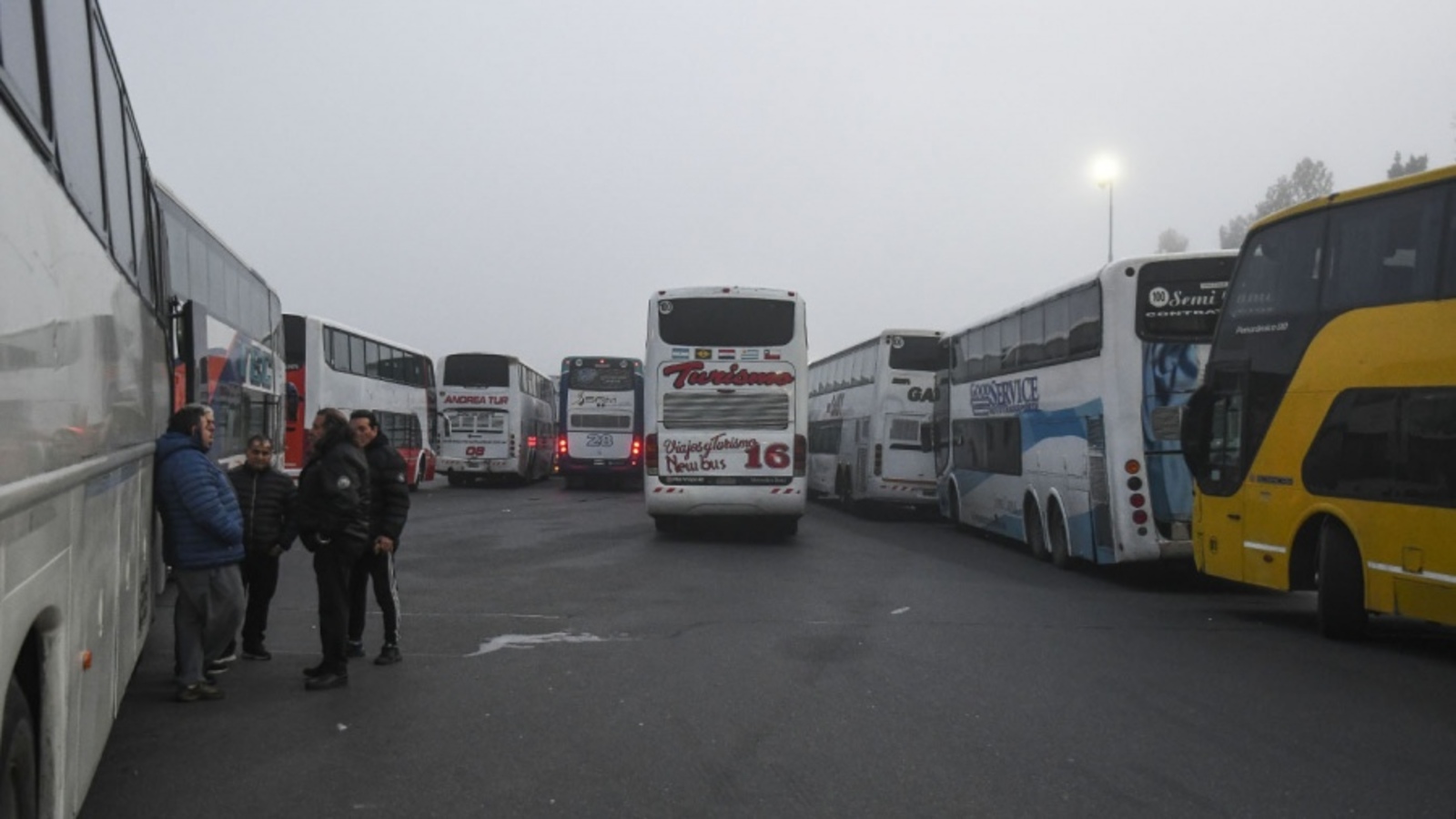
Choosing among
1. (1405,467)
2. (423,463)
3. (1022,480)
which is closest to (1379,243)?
(1405,467)

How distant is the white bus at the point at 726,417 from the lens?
18.6m

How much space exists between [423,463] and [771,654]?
2856 cm

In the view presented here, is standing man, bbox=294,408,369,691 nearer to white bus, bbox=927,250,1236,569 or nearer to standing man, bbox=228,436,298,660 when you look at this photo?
standing man, bbox=228,436,298,660

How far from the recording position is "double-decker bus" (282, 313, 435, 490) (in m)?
26.6

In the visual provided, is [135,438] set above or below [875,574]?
above

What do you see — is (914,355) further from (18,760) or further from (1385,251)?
(18,760)

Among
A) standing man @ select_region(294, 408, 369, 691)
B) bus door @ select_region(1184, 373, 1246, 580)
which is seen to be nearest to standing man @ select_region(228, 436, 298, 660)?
standing man @ select_region(294, 408, 369, 691)

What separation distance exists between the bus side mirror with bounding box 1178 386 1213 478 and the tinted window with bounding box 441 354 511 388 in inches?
1068

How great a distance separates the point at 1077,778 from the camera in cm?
574

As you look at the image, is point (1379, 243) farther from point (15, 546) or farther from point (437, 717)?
point (15, 546)

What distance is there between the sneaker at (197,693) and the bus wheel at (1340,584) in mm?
8287

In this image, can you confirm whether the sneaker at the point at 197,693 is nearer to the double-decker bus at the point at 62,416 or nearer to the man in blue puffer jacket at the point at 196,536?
the man in blue puffer jacket at the point at 196,536

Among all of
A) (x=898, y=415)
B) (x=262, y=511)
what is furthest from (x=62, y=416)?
(x=898, y=415)

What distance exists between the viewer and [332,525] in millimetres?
A: 7918
